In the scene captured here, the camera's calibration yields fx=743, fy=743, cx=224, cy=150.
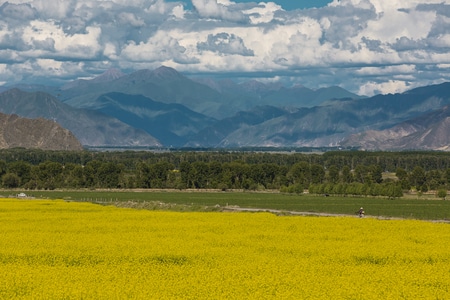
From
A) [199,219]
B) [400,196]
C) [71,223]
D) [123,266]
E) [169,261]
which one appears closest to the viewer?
[123,266]

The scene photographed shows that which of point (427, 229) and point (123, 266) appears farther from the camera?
point (427, 229)

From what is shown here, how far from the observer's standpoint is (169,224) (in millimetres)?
75562

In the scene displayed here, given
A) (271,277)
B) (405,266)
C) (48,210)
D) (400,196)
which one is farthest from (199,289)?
(400,196)

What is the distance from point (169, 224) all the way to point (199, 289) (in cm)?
3732

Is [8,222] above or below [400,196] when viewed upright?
above

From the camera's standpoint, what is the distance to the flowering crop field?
38125mm

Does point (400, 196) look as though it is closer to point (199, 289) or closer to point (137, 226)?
point (137, 226)

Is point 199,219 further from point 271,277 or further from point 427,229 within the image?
point 271,277

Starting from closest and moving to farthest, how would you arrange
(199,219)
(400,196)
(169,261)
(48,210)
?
(169,261) → (199,219) → (48,210) → (400,196)

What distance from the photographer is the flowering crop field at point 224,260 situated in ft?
125

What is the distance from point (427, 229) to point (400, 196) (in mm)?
114640

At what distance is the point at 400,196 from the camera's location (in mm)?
183500

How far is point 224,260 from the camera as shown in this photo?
4844cm

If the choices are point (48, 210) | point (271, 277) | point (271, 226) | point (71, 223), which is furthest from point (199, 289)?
point (48, 210)
